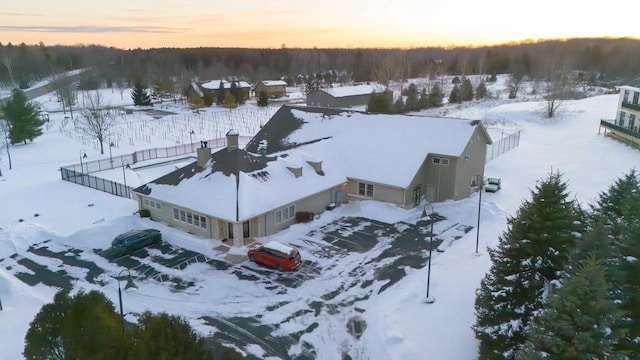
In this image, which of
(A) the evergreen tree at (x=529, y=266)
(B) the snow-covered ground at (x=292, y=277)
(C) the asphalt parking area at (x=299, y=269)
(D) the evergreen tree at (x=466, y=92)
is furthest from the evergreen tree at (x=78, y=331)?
(D) the evergreen tree at (x=466, y=92)

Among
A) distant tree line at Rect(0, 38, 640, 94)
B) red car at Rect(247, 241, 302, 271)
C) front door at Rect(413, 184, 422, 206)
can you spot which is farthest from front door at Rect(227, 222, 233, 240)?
distant tree line at Rect(0, 38, 640, 94)

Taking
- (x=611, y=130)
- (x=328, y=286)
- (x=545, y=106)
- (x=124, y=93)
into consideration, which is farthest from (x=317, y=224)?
(x=124, y=93)

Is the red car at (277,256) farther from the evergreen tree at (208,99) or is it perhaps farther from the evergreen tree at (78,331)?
the evergreen tree at (208,99)

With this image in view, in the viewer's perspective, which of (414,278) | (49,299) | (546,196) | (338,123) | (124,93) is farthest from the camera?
(124,93)

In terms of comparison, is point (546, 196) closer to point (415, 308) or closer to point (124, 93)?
point (415, 308)

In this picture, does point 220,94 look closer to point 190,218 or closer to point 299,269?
point 190,218

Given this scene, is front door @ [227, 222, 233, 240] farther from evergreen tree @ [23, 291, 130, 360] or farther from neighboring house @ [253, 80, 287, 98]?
neighboring house @ [253, 80, 287, 98]
